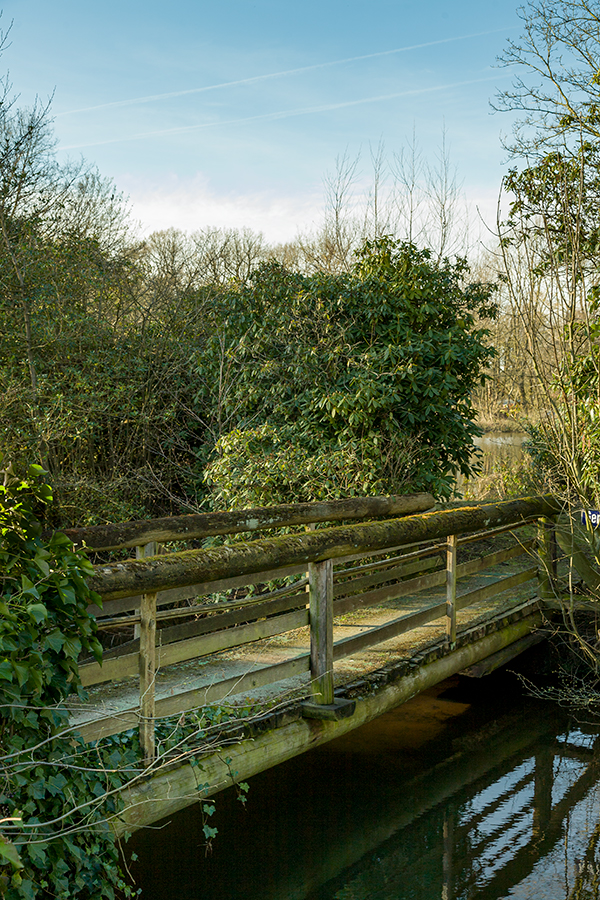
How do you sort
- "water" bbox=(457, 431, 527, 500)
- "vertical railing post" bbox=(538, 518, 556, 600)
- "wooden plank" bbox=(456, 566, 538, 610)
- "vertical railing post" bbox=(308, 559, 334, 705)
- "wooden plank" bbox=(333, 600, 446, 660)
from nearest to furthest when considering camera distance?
"vertical railing post" bbox=(308, 559, 334, 705) → "wooden plank" bbox=(333, 600, 446, 660) → "wooden plank" bbox=(456, 566, 538, 610) → "vertical railing post" bbox=(538, 518, 556, 600) → "water" bbox=(457, 431, 527, 500)

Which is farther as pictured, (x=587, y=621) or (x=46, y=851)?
(x=587, y=621)

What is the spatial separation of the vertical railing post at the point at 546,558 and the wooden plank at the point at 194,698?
11.9ft

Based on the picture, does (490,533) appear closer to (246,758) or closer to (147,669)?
(246,758)

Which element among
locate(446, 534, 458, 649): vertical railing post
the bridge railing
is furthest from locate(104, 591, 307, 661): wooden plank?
locate(446, 534, 458, 649): vertical railing post

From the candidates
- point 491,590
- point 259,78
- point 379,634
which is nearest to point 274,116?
point 259,78

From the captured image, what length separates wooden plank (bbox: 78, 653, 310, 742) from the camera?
3078 millimetres

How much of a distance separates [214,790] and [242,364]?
22.6 ft

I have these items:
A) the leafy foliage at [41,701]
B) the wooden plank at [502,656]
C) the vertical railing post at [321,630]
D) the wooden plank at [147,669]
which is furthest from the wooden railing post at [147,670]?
the wooden plank at [502,656]

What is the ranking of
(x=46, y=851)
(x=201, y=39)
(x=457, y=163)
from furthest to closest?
1. (x=457, y=163)
2. (x=201, y=39)
3. (x=46, y=851)

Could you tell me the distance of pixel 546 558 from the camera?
7.16 m

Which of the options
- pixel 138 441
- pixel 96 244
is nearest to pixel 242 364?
pixel 138 441

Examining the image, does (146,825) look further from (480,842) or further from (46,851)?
(480,842)

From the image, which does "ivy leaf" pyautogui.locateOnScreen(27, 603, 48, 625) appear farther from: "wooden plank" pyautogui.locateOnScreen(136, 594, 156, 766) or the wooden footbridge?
"wooden plank" pyautogui.locateOnScreen(136, 594, 156, 766)

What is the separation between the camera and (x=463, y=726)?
21.7 feet
